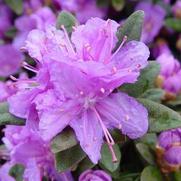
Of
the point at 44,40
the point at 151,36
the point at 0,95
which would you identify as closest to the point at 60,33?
the point at 44,40

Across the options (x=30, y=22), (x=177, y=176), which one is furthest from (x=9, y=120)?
(x=30, y=22)

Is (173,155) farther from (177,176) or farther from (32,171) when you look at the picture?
(32,171)

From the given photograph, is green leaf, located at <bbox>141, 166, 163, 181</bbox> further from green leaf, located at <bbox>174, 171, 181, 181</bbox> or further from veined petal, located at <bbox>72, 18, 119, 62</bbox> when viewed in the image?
veined petal, located at <bbox>72, 18, 119, 62</bbox>

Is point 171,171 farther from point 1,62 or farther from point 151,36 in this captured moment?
point 1,62

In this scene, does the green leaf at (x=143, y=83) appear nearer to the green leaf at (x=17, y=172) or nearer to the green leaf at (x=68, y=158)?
the green leaf at (x=68, y=158)

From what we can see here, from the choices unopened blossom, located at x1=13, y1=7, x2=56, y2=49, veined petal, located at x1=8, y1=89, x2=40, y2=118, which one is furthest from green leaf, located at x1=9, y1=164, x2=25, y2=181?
unopened blossom, located at x1=13, y1=7, x2=56, y2=49

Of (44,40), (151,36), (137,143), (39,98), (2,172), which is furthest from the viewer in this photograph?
(151,36)
